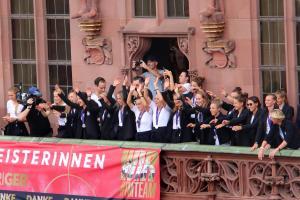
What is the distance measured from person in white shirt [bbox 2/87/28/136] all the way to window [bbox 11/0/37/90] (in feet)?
6.48

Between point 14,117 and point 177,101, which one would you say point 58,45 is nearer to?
point 14,117

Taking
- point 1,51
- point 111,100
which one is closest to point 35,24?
point 1,51

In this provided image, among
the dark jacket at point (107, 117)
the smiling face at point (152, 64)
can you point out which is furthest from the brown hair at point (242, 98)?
the smiling face at point (152, 64)

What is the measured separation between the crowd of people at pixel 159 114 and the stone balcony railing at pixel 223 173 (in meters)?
0.34

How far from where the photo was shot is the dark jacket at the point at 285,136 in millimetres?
44938

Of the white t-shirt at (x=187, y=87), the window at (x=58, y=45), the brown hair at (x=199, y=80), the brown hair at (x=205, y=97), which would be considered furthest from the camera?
the window at (x=58, y=45)

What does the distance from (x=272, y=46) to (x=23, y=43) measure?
21.3ft

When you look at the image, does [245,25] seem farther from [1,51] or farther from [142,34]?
[1,51]

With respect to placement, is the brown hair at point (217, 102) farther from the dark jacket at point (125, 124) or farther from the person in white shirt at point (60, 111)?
the person in white shirt at point (60, 111)

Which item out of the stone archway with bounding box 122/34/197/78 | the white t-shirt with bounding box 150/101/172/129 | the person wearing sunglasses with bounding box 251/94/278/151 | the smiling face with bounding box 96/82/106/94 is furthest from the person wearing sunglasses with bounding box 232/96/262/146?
the stone archway with bounding box 122/34/197/78

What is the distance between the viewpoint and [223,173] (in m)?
46.3

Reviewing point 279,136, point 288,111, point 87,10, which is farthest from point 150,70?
point 279,136

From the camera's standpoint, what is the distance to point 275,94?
4672 centimetres

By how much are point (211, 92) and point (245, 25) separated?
183 centimetres
